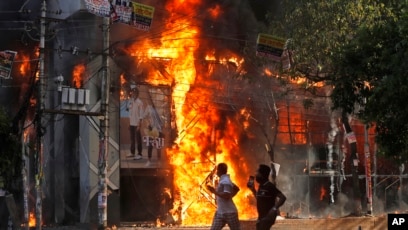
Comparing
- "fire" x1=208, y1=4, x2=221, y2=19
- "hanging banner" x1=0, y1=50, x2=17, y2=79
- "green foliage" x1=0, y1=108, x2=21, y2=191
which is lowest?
"green foliage" x1=0, y1=108, x2=21, y2=191

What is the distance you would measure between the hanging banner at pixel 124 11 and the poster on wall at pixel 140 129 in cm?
657

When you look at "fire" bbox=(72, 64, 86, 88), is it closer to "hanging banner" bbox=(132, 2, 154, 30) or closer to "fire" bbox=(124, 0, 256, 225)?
"fire" bbox=(124, 0, 256, 225)

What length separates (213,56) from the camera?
27.3 m

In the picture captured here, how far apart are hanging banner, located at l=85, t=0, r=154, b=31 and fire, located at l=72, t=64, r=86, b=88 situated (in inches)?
263

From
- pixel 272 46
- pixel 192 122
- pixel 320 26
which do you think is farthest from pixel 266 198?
pixel 192 122

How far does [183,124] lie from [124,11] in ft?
28.3

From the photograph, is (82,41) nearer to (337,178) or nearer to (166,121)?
(166,121)

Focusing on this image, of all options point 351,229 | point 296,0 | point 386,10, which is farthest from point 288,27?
point 351,229

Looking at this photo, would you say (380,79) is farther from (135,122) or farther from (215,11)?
(215,11)

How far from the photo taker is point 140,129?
24.8 metres

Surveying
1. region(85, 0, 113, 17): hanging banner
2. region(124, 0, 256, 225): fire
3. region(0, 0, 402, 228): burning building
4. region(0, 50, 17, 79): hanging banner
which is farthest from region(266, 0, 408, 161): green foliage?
region(124, 0, 256, 225): fire

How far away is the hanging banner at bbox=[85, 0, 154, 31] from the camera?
18.1 m

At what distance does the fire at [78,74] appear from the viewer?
2488 centimetres

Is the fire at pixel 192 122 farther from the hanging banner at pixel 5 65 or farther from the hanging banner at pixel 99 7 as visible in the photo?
the hanging banner at pixel 99 7
